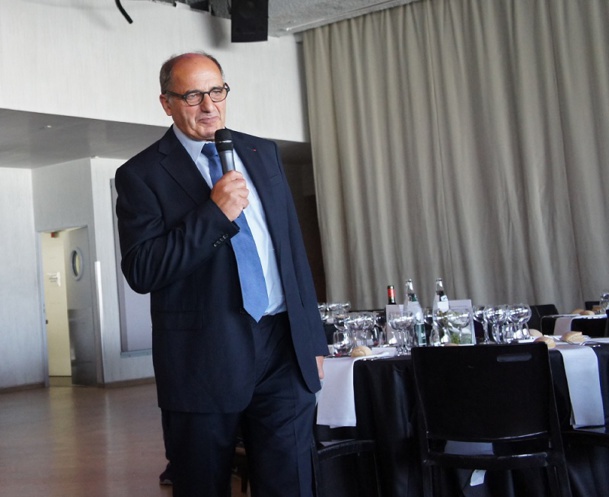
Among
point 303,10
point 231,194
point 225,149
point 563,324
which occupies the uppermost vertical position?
point 303,10

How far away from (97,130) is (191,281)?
7877 mm

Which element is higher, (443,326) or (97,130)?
(97,130)

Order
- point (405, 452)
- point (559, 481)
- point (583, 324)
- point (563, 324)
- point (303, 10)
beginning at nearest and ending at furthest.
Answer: point (559, 481)
point (405, 452)
point (583, 324)
point (563, 324)
point (303, 10)

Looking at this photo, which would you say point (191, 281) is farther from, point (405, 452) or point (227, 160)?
point (405, 452)

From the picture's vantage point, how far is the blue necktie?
1.84m

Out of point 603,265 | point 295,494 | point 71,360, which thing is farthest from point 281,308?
point 71,360

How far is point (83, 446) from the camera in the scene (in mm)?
6578

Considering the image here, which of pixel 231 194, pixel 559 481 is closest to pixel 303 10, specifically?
pixel 559 481

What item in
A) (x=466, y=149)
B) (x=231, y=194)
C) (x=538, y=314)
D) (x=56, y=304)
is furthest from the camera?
(x=56, y=304)

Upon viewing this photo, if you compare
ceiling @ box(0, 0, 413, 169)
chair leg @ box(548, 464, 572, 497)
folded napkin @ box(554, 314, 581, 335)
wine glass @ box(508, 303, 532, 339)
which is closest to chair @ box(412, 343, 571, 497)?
chair leg @ box(548, 464, 572, 497)

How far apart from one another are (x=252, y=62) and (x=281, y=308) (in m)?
8.72

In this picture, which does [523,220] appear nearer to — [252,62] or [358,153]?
[358,153]

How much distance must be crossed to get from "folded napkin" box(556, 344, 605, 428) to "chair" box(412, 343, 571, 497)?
0.19 m

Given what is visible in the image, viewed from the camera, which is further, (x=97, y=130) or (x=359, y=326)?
(x=97, y=130)
